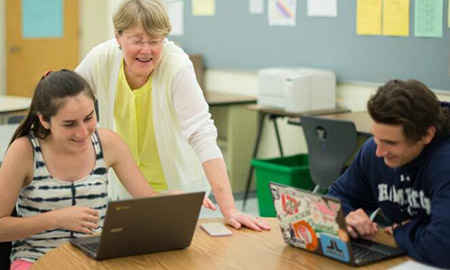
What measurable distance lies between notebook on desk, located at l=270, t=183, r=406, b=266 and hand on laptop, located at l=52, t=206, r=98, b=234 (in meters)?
0.51

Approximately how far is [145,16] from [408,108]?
972mm

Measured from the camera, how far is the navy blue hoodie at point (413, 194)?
1.92 metres

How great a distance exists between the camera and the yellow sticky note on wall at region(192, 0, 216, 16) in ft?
21.2

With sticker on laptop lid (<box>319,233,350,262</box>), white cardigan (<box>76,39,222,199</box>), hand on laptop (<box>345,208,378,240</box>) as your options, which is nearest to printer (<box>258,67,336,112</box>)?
white cardigan (<box>76,39,222,199</box>)

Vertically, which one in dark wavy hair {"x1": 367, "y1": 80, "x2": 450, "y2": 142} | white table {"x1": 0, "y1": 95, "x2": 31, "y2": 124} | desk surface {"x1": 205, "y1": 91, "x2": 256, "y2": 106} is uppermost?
dark wavy hair {"x1": 367, "y1": 80, "x2": 450, "y2": 142}

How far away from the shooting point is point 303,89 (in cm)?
520

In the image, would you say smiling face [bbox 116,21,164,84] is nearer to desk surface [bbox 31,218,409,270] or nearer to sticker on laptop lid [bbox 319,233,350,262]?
desk surface [bbox 31,218,409,270]

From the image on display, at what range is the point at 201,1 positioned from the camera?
657 cm

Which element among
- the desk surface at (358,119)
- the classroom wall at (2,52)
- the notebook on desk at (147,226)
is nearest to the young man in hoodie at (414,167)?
the notebook on desk at (147,226)

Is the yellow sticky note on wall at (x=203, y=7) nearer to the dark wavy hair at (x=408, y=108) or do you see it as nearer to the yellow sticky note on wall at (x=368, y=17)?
the yellow sticky note on wall at (x=368, y=17)

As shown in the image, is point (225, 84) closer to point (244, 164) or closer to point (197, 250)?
point (244, 164)

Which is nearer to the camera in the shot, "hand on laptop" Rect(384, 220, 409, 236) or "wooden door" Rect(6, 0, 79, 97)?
"hand on laptop" Rect(384, 220, 409, 236)

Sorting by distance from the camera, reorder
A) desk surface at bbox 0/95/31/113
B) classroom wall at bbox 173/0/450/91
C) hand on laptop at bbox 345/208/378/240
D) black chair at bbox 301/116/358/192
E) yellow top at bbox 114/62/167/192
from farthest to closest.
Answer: classroom wall at bbox 173/0/450/91 < desk surface at bbox 0/95/31/113 < black chair at bbox 301/116/358/192 < yellow top at bbox 114/62/167/192 < hand on laptop at bbox 345/208/378/240

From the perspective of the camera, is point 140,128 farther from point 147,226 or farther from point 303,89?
point 303,89
